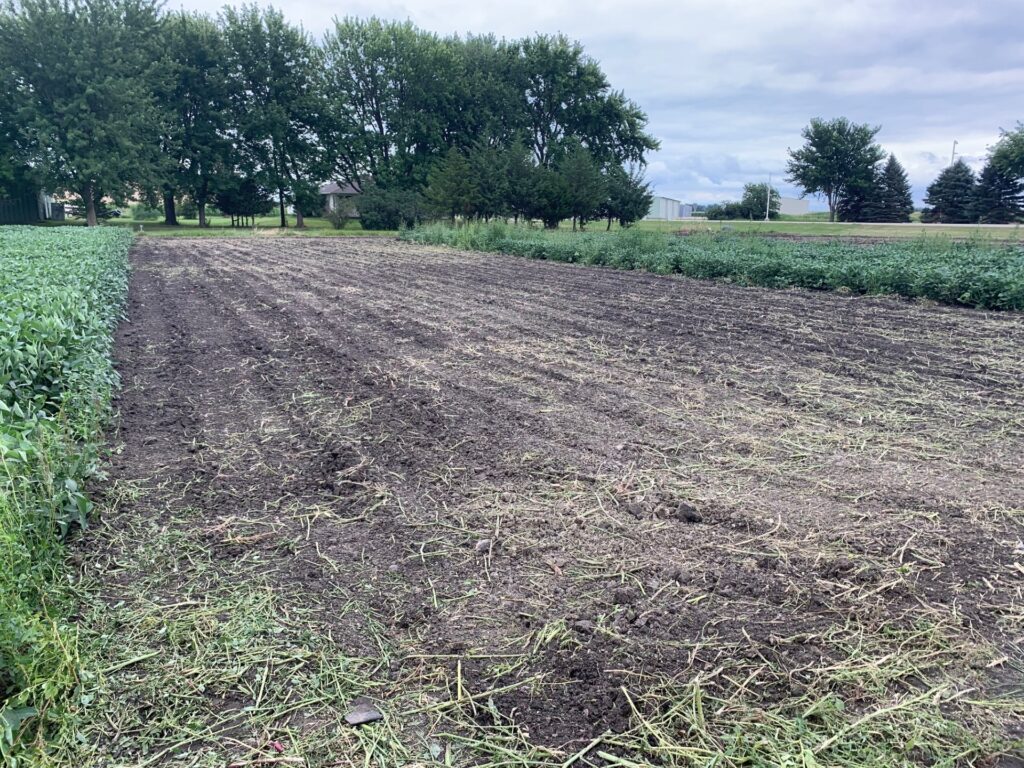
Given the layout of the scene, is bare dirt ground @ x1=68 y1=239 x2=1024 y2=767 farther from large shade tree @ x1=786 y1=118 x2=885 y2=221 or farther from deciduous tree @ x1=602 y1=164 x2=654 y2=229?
large shade tree @ x1=786 y1=118 x2=885 y2=221

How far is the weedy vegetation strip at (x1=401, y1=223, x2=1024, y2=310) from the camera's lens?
11258 mm

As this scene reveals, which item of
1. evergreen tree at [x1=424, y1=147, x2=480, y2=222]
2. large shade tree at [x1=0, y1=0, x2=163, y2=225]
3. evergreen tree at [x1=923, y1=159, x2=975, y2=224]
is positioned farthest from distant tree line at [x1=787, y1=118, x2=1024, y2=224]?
large shade tree at [x1=0, y1=0, x2=163, y2=225]

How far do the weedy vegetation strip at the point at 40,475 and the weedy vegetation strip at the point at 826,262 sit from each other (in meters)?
12.7

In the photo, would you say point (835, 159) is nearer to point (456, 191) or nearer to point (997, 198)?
point (997, 198)

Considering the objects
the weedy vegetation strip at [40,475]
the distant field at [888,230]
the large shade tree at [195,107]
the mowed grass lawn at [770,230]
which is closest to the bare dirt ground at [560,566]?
the weedy vegetation strip at [40,475]

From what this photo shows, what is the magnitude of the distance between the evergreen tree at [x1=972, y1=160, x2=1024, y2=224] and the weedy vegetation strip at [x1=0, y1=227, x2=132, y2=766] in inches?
2148

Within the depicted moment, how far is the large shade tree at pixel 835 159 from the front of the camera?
168 feet

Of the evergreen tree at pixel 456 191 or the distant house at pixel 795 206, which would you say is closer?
the evergreen tree at pixel 456 191

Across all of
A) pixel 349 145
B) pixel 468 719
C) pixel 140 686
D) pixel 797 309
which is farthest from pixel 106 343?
pixel 349 145

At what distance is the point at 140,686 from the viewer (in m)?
2.23

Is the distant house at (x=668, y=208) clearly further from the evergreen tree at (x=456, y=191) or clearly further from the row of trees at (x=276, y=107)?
the evergreen tree at (x=456, y=191)

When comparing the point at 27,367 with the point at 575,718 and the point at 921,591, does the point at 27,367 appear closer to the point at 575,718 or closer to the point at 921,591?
the point at 575,718

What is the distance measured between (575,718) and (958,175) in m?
59.7

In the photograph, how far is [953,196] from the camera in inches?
1909
